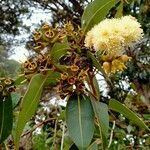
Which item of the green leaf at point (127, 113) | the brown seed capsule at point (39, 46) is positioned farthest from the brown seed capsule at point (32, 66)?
the green leaf at point (127, 113)

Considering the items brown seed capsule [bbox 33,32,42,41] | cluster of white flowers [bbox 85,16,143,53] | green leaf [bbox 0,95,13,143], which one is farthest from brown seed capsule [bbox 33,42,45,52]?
green leaf [bbox 0,95,13,143]

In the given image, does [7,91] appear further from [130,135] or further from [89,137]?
[130,135]

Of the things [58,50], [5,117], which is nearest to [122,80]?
[5,117]

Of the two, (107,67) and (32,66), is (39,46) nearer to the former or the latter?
(32,66)

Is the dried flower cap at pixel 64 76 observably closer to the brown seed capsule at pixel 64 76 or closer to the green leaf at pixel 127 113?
the brown seed capsule at pixel 64 76

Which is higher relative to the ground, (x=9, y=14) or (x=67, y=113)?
(x=9, y=14)

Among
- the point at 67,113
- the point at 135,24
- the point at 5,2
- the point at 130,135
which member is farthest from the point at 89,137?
the point at 5,2

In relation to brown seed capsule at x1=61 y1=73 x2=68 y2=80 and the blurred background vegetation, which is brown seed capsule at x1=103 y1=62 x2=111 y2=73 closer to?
brown seed capsule at x1=61 y1=73 x2=68 y2=80
